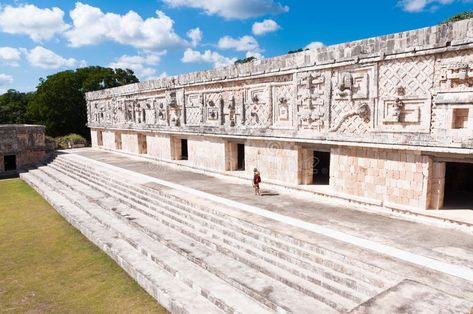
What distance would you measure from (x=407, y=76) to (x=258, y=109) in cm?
490

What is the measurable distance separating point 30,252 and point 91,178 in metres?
6.38

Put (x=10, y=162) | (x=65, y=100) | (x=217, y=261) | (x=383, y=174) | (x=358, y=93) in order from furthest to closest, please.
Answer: (x=65, y=100) < (x=10, y=162) < (x=358, y=93) < (x=383, y=174) < (x=217, y=261)

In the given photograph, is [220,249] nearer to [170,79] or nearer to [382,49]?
[382,49]

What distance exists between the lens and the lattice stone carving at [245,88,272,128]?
420 inches

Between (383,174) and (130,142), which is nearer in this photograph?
(383,174)

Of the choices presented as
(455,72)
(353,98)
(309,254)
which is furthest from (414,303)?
(353,98)

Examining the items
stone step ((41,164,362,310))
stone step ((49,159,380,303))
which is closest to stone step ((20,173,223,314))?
stone step ((41,164,362,310))

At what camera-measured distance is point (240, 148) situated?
17250mm

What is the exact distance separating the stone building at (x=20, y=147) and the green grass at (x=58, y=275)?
11.5 metres

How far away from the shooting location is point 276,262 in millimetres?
5949

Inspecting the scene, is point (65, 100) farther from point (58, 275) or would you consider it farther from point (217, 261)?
point (217, 261)

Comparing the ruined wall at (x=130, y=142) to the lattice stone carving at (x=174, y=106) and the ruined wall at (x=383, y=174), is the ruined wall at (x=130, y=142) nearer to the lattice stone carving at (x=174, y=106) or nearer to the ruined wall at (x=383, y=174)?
the lattice stone carving at (x=174, y=106)

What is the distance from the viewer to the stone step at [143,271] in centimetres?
530

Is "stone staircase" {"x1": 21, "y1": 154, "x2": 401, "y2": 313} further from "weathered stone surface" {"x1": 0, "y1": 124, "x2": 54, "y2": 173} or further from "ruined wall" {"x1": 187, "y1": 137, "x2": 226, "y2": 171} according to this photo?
"weathered stone surface" {"x1": 0, "y1": 124, "x2": 54, "y2": 173}
